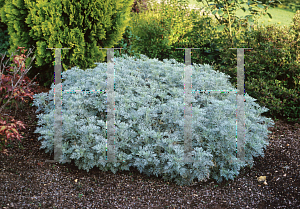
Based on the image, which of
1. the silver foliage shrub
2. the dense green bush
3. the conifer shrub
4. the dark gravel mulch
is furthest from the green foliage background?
the conifer shrub

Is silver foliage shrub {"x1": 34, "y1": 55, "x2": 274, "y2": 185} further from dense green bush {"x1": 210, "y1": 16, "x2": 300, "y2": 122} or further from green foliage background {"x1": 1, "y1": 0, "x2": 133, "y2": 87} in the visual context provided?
green foliage background {"x1": 1, "y1": 0, "x2": 133, "y2": 87}

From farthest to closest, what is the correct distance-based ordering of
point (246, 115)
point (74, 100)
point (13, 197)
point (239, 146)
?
point (74, 100) < point (246, 115) < point (239, 146) < point (13, 197)

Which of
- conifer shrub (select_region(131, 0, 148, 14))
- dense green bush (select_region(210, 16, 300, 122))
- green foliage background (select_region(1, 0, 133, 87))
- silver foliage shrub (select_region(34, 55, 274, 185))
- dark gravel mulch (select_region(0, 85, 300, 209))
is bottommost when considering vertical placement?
dark gravel mulch (select_region(0, 85, 300, 209))

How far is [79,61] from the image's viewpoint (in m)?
5.04

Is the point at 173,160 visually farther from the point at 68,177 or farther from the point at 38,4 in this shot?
the point at 38,4

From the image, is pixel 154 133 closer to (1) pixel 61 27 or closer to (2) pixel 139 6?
(1) pixel 61 27

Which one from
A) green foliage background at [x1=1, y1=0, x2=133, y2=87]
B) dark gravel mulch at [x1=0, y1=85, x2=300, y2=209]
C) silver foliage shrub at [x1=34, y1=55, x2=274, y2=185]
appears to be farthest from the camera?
green foliage background at [x1=1, y1=0, x2=133, y2=87]

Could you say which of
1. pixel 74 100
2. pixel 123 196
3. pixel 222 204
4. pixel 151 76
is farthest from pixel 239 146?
pixel 74 100

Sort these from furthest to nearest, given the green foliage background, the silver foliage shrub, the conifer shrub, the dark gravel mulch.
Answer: the conifer shrub
the green foliage background
the silver foliage shrub
the dark gravel mulch

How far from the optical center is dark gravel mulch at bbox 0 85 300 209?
8.38 ft

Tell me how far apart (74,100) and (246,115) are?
7.19 ft

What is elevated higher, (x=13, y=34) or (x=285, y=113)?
(x=13, y=34)

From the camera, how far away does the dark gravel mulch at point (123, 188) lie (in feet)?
8.38

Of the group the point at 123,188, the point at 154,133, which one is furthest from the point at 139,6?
the point at 123,188
